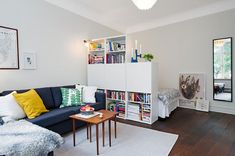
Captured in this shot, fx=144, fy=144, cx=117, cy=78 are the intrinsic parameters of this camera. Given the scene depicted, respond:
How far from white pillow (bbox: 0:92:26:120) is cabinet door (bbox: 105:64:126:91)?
2.03 metres

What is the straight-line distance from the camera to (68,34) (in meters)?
3.74

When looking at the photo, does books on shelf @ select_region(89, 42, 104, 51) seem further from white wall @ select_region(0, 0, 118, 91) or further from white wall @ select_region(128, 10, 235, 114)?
white wall @ select_region(128, 10, 235, 114)

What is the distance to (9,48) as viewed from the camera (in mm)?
2701

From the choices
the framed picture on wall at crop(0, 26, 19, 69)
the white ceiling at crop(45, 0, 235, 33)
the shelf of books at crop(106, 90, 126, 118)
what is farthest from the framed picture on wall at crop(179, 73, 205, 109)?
the framed picture on wall at crop(0, 26, 19, 69)

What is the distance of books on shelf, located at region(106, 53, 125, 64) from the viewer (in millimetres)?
3611

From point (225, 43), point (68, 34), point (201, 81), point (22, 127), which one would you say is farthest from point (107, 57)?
point (225, 43)

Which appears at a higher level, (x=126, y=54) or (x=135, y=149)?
(x=126, y=54)

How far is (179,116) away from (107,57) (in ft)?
7.95

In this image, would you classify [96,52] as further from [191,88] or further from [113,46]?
[191,88]

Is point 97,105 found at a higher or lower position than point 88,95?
lower

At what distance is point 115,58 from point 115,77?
0.49m

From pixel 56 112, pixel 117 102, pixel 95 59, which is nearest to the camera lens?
pixel 56 112

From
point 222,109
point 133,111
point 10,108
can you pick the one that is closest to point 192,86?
point 222,109

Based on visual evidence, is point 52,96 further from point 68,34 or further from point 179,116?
point 179,116
